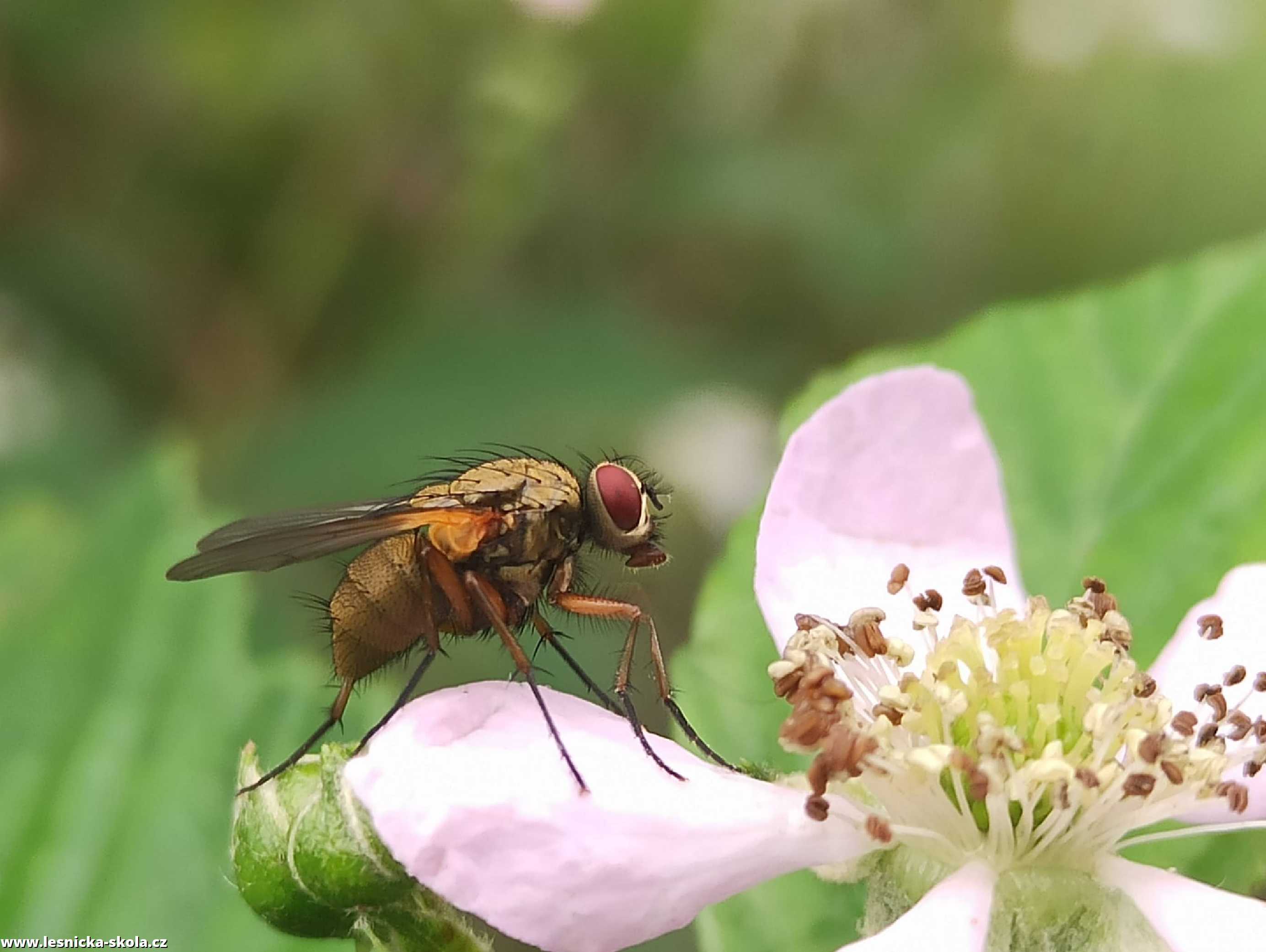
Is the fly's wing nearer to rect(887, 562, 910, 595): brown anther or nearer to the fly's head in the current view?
the fly's head

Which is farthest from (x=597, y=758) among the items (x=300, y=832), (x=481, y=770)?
(x=300, y=832)

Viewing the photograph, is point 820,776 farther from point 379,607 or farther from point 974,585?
point 379,607

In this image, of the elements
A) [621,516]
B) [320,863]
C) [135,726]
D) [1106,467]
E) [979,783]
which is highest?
[1106,467]

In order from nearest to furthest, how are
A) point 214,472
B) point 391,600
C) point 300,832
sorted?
point 300,832
point 391,600
point 214,472

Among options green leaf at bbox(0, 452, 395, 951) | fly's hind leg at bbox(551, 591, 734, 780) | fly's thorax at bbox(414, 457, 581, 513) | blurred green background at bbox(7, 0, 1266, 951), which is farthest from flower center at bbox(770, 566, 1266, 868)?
blurred green background at bbox(7, 0, 1266, 951)

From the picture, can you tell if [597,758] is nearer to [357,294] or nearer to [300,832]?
[300,832]

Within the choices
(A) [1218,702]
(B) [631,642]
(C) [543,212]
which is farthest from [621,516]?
(C) [543,212]
